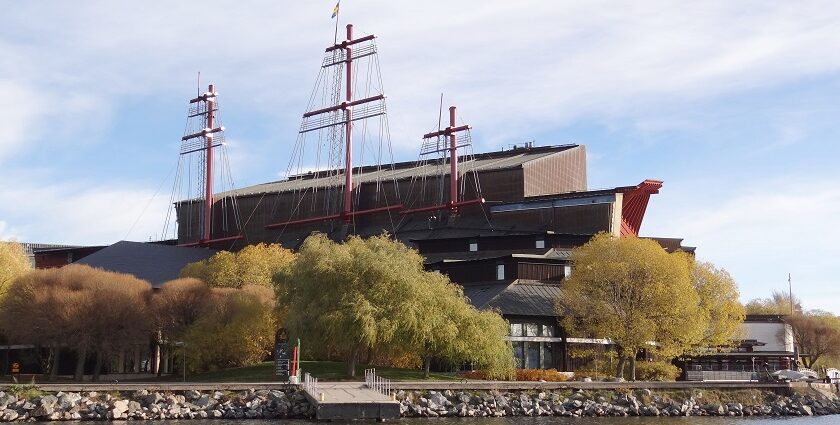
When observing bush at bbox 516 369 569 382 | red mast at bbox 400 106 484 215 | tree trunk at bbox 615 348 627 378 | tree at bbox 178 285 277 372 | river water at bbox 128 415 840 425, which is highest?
red mast at bbox 400 106 484 215

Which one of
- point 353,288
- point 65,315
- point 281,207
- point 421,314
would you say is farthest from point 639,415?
point 281,207

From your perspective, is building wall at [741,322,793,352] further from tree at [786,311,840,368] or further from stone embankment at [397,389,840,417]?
stone embankment at [397,389,840,417]

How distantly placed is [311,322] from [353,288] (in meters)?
3.03

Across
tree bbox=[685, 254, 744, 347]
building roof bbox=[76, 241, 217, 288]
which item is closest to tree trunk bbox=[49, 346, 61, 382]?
building roof bbox=[76, 241, 217, 288]

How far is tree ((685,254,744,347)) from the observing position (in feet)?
233

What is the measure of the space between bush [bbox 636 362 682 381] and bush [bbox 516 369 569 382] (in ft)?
24.1

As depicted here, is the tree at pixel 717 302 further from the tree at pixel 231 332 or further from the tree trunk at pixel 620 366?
the tree at pixel 231 332

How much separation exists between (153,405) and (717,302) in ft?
136

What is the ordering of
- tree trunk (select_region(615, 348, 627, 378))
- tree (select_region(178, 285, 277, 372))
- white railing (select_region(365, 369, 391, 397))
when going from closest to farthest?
white railing (select_region(365, 369, 391, 397))
tree trunk (select_region(615, 348, 627, 378))
tree (select_region(178, 285, 277, 372))

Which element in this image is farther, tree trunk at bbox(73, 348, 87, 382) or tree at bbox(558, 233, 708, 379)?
tree trunk at bbox(73, 348, 87, 382)

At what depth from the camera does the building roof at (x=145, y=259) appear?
90438 millimetres

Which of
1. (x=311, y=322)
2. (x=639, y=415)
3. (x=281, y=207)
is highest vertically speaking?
(x=281, y=207)

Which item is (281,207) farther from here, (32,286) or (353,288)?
(353,288)

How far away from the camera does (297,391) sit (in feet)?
163
